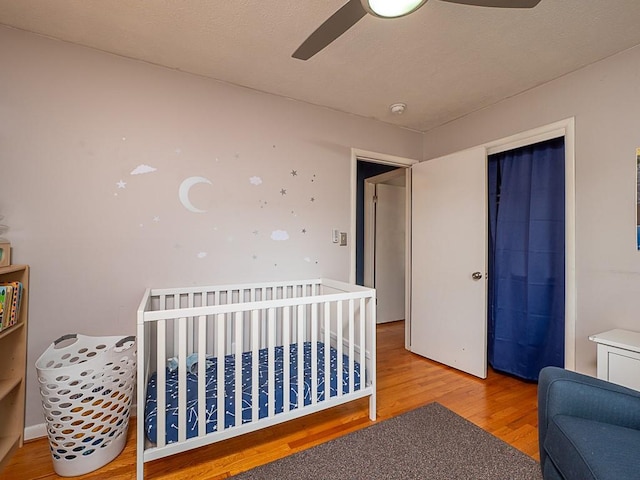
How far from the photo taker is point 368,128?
9.34 ft

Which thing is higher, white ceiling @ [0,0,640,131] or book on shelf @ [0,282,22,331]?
white ceiling @ [0,0,640,131]

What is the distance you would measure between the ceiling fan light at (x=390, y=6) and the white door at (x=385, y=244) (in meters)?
2.70

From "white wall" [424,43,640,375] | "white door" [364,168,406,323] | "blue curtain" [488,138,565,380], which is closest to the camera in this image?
"white wall" [424,43,640,375]

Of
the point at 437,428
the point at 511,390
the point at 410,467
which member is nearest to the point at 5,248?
the point at 410,467

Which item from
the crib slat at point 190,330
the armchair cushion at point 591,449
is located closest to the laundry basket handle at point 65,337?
the crib slat at point 190,330

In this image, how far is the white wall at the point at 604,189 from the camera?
1817 millimetres

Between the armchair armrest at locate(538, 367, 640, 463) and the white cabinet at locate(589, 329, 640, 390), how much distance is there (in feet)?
1.48

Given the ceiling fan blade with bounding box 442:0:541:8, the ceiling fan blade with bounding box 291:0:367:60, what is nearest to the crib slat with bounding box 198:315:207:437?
the ceiling fan blade with bounding box 291:0:367:60

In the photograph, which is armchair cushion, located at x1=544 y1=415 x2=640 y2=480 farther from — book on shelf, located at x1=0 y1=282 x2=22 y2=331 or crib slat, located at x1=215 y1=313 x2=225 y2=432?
book on shelf, located at x1=0 y1=282 x2=22 y2=331

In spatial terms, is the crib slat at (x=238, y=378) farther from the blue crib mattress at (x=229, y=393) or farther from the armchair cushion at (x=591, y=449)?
the armchair cushion at (x=591, y=449)

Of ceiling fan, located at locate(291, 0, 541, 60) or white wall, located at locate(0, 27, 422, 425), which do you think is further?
white wall, located at locate(0, 27, 422, 425)

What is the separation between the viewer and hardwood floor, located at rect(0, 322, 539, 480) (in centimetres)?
149

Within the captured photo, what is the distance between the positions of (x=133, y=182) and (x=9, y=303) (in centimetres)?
88

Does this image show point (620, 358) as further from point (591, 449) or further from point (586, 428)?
point (591, 449)
